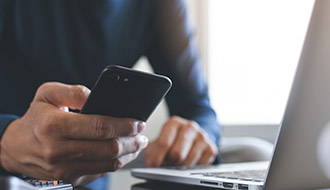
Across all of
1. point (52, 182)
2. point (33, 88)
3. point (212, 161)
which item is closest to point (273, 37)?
point (212, 161)

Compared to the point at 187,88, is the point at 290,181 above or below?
above

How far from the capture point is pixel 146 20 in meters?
1.14

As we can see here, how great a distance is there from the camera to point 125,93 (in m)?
0.43

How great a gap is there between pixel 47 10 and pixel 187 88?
0.49 meters

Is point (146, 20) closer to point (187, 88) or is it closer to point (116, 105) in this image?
point (187, 88)

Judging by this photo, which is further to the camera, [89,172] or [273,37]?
[273,37]

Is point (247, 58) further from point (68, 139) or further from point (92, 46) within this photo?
point (68, 139)

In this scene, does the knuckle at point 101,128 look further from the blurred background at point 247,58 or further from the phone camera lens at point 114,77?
the blurred background at point 247,58

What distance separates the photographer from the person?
0.46 m

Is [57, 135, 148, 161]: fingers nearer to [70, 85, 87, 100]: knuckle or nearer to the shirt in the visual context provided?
[70, 85, 87, 100]: knuckle

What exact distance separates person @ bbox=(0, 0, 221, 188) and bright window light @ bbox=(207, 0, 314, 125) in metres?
0.67

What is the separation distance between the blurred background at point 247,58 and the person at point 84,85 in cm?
52

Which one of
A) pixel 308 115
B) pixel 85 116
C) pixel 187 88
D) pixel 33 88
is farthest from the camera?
pixel 187 88

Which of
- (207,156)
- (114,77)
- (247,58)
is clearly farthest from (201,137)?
(247,58)
